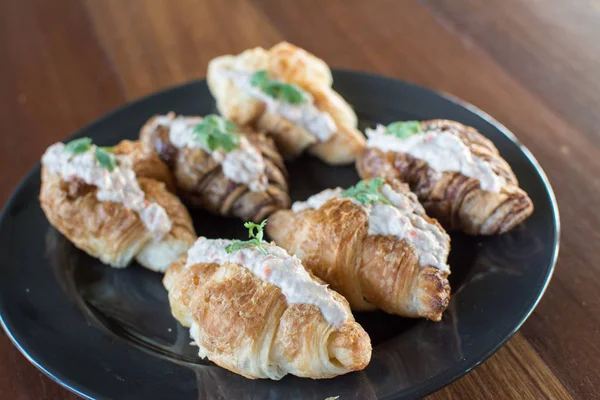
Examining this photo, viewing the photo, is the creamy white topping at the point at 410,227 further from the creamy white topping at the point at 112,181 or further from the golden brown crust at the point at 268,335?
the creamy white topping at the point at 112,181

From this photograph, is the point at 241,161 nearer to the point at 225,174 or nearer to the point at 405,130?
the point at 225,174

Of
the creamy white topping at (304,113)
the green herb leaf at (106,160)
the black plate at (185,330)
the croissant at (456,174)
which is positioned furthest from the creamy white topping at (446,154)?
the green herb leaf at (106,160)

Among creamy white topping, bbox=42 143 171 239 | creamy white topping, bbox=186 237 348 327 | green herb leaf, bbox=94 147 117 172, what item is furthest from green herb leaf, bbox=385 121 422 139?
green herb leaf, bbox=94 147 117 172

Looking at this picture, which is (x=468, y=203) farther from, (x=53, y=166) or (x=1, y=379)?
Result: (x=1, y=379)

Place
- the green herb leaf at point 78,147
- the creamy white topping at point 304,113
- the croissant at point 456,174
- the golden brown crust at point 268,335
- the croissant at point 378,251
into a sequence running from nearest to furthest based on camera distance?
1. the golden brown crust at point 268,335
2. the croissant at point 378,251
3. the croissant at point 456,174
4. the green herb leaf at point 78,147
5. the creamy white topping at point 304,113

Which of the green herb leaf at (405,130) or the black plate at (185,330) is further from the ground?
the green herb leaf at (405,130)

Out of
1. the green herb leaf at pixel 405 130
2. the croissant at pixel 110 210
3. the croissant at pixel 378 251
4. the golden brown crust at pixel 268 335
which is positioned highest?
the green herb leaf at pixel 405 130

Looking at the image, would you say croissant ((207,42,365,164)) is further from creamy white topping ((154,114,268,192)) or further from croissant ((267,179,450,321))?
croissant ((267,179,450,321))
